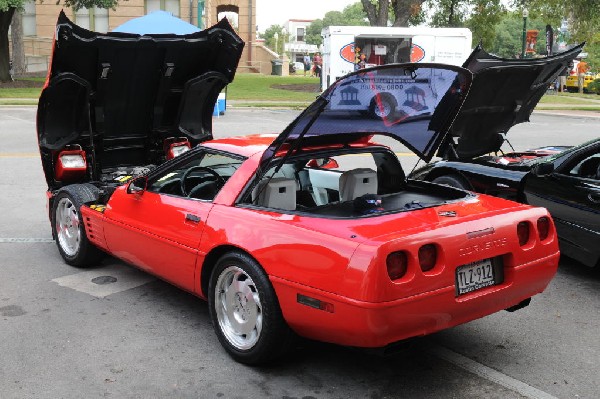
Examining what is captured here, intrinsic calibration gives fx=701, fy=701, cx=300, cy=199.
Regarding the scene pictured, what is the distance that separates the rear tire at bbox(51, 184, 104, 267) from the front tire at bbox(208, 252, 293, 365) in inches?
80.7

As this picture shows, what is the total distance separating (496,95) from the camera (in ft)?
24.5

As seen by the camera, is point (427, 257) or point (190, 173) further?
point (190, 173)

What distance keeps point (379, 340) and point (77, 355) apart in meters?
1.92

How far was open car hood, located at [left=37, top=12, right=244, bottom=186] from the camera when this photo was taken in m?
6.46

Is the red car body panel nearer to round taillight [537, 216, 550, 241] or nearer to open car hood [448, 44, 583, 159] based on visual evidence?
round taillight [537, 216, 550, 241]

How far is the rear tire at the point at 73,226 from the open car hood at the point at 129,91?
62cm

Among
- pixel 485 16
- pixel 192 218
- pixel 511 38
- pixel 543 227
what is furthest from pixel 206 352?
pixel 511 38

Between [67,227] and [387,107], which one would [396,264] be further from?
[67,227]

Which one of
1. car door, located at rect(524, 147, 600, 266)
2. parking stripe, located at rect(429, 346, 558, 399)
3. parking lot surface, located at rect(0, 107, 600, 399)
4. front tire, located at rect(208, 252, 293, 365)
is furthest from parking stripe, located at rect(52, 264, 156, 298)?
car door, located at rect(524, 147, 600, 266)

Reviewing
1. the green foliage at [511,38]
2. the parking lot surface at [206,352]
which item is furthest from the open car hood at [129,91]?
the green foliage at [511,38]

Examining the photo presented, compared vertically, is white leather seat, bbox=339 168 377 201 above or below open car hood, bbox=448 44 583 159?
below

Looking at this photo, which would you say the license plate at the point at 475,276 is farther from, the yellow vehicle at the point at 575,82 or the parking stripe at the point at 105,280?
the yellow vehicle at the point at 575,82

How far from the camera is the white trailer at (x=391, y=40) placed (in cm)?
2845

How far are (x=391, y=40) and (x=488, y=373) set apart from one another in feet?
89.6
